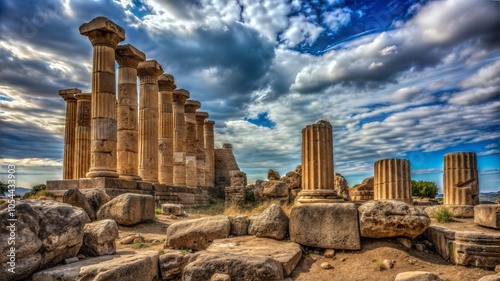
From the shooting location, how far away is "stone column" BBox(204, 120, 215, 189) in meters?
29.3

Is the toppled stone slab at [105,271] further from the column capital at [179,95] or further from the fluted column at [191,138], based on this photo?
the fluted column at [191,138]

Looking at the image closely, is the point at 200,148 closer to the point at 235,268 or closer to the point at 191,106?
the point at 191,106

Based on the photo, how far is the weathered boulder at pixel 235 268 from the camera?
18.2 ft

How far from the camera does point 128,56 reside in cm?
1728

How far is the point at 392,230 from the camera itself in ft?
22.2

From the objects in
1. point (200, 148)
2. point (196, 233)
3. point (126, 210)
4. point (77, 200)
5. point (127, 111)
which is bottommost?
point (196, 233)

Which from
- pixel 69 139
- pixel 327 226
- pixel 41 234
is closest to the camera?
pixel 41 234

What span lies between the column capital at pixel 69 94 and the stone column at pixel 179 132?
5.72 meters

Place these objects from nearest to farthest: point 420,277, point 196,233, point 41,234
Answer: point 420,277, point 41,234, point 196,233

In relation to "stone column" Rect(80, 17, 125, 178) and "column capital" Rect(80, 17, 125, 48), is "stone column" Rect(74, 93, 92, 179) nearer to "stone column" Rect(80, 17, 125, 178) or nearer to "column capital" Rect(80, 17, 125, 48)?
"stone column" Rect(80, 17, 125, 178)

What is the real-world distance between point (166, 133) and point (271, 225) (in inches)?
598

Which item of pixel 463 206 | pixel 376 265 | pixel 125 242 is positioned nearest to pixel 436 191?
pixel 463 206

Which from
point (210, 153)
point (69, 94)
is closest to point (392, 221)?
point (69, 94)

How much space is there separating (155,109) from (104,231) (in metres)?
13.2
